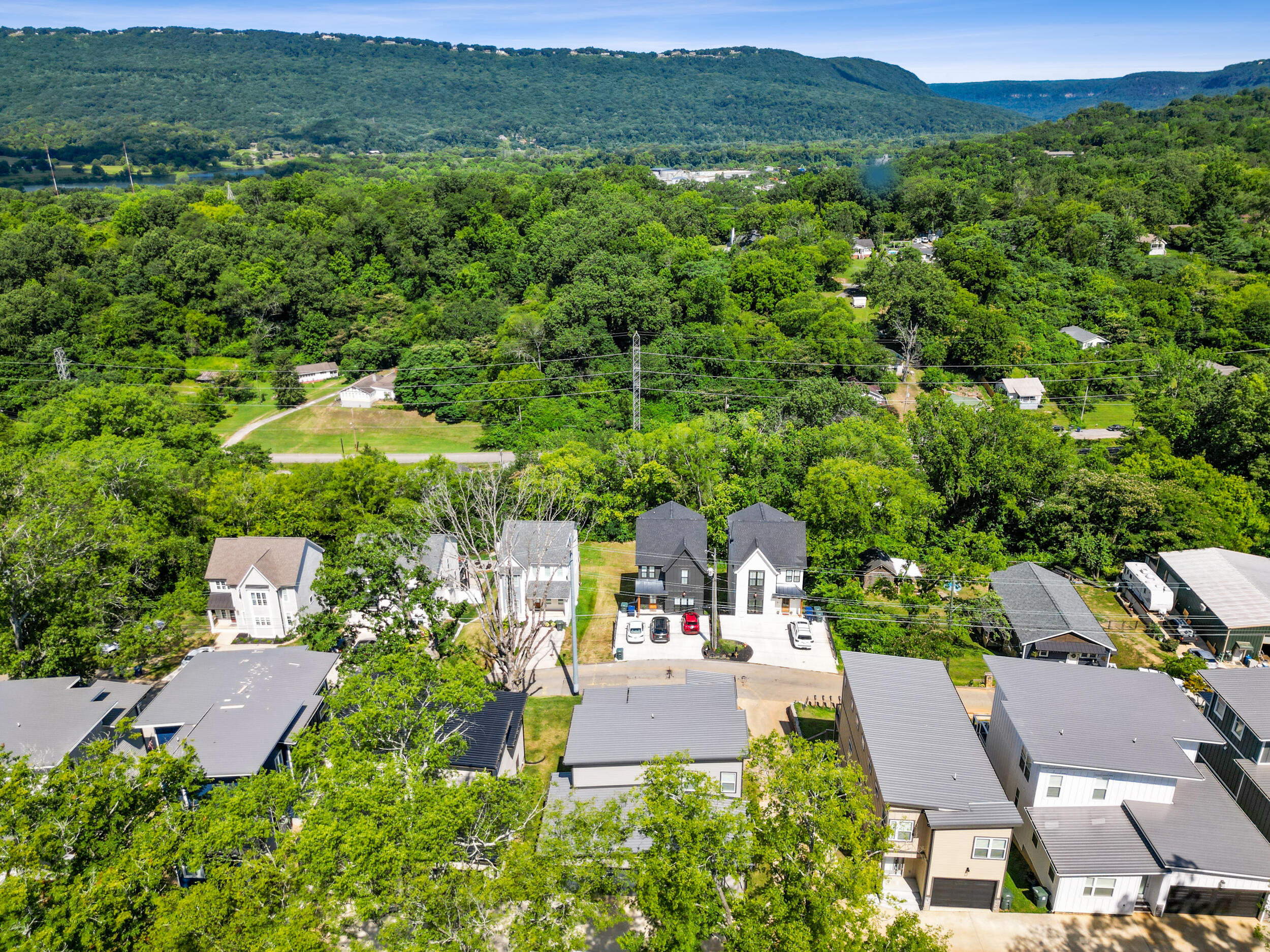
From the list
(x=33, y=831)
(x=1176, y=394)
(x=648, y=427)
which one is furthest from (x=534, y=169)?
(x=33, y=831)

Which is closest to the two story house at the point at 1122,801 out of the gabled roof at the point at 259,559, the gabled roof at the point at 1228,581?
the gabled roof at the point at 1228,581

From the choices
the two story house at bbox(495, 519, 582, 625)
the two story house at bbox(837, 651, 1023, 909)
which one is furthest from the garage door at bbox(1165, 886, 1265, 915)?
the two story house at bbox(495, 519, 582, 625)

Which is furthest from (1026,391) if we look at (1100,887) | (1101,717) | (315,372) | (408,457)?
(315,372)

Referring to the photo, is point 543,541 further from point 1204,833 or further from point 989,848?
point 1204,833

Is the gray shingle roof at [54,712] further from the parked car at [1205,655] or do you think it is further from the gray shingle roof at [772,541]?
the parked car at [1205,655]

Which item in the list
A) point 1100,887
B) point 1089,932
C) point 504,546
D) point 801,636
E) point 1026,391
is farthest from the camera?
point 1026,391

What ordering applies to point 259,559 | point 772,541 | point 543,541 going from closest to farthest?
point 259,559
point 543,541
point 772,541
